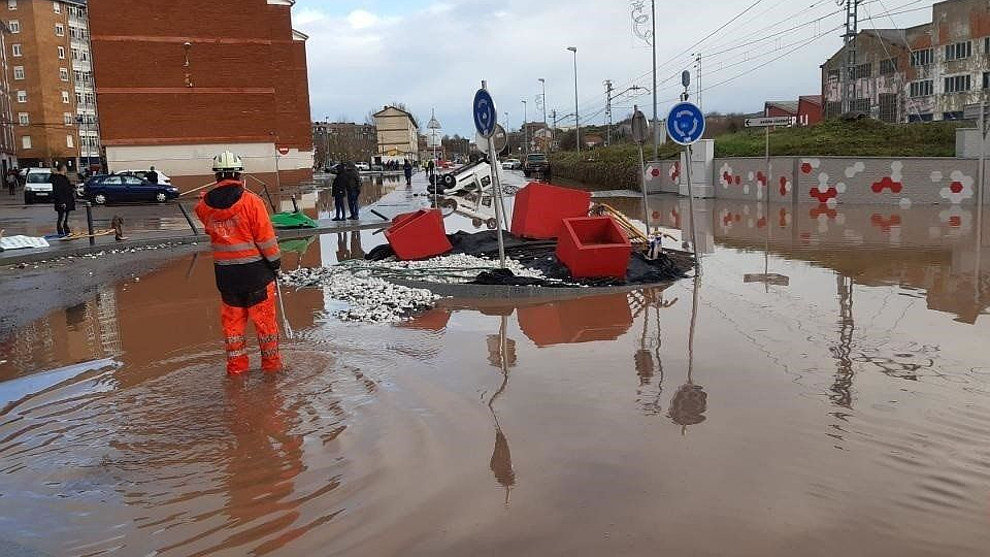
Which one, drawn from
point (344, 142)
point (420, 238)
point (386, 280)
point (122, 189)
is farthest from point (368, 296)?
point (344, 142)

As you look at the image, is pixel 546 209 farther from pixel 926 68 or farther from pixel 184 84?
pixel 926 68

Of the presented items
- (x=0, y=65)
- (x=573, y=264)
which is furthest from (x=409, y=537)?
(x=0, y=65)

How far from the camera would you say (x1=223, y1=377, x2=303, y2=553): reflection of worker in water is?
12.8 feet

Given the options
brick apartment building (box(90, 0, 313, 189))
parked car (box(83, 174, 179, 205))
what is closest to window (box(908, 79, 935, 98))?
brick apartment building (box(90, 0, 313, 189))

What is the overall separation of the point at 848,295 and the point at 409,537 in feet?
23.6

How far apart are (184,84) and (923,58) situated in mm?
58537

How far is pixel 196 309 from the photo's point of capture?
9789 millimetres

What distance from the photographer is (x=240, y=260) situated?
6.16m

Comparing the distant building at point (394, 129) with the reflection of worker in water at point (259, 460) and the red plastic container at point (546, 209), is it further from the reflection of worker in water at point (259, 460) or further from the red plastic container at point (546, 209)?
the reflection of worker in water at point (259, 460)

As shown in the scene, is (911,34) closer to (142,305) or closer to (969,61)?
(969,61)

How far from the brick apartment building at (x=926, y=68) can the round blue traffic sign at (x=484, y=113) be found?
56274 millimetres

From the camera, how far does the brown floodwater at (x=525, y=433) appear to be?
3.68 m

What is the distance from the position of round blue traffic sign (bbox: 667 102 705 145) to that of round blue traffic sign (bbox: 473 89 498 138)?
8.73 feet

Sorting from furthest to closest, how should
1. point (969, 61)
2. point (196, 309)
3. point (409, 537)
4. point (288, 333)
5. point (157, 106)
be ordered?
point (969, 61), point (157, 106), point (196, 309), point (288, 333), point (409, 537)
